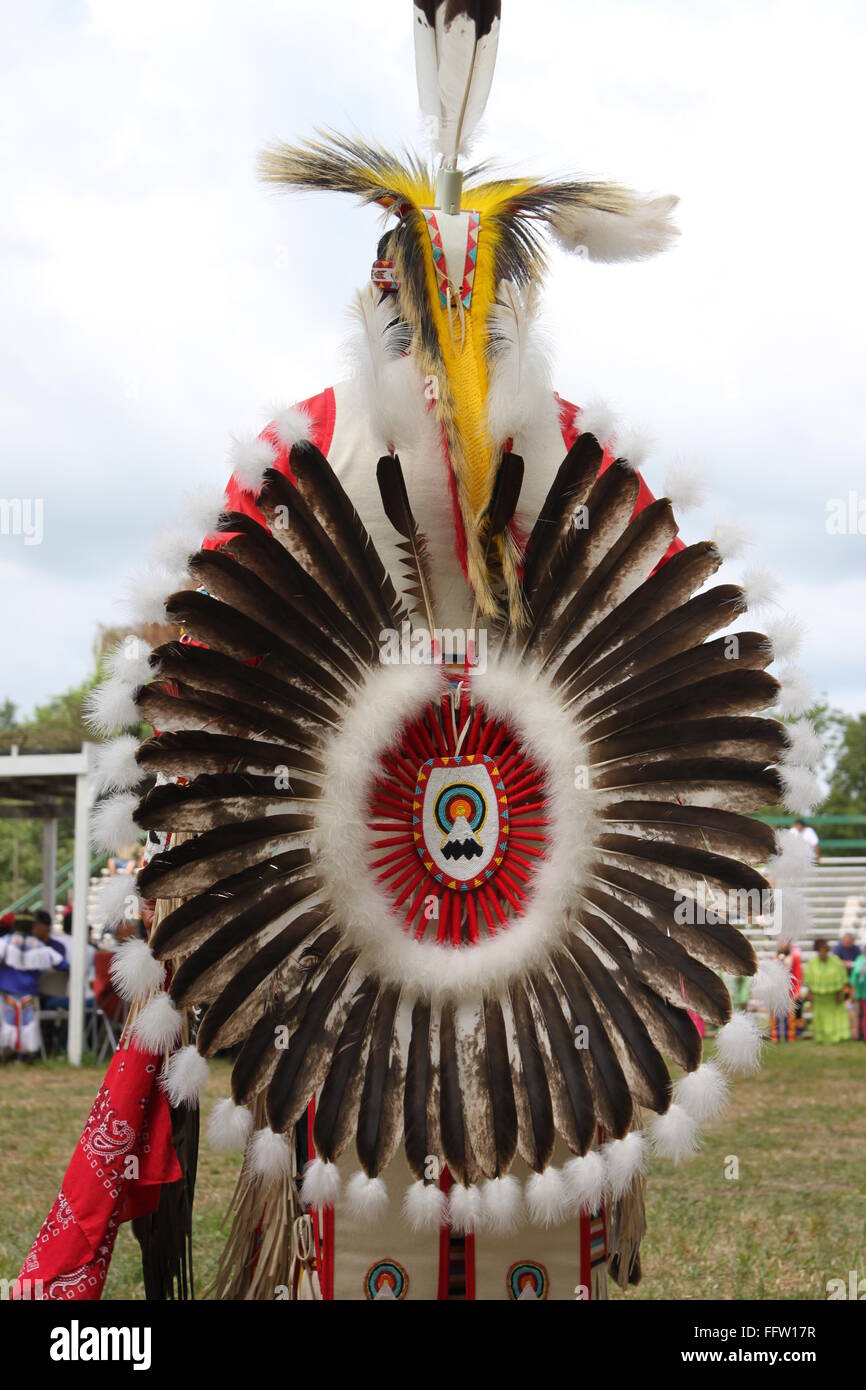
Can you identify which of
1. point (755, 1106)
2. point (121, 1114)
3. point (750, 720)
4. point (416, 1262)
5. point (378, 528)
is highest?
point (378, 528)

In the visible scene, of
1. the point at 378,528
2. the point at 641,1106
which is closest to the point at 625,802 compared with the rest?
the point at 641,1106

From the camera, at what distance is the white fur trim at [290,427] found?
2.10 meters

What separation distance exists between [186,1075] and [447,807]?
0.57 metres

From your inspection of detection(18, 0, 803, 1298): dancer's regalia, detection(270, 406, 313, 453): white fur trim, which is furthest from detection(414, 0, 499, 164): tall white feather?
detection(270, 406, 313, 453): white fur trim

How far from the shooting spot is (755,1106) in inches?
326

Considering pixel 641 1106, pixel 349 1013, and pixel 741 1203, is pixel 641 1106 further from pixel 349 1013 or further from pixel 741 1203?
pixel 741 1203

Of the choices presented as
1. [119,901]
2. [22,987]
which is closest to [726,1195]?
[119,901]

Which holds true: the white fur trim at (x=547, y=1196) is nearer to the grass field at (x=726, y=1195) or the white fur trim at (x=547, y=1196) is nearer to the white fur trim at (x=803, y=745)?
the grass field at (x=726, y=1195)

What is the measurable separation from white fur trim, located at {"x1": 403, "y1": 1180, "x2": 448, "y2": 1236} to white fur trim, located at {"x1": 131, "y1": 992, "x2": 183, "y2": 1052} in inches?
17.4

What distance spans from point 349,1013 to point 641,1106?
1.54 feet

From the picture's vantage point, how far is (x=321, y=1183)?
6.46ft

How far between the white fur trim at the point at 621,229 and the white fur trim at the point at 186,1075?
4.88 feet

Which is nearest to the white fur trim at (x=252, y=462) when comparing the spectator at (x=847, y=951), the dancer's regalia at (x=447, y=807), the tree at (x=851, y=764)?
the dancer's regalia at (x=447, y=807)

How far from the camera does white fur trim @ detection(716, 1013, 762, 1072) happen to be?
2018 mm
